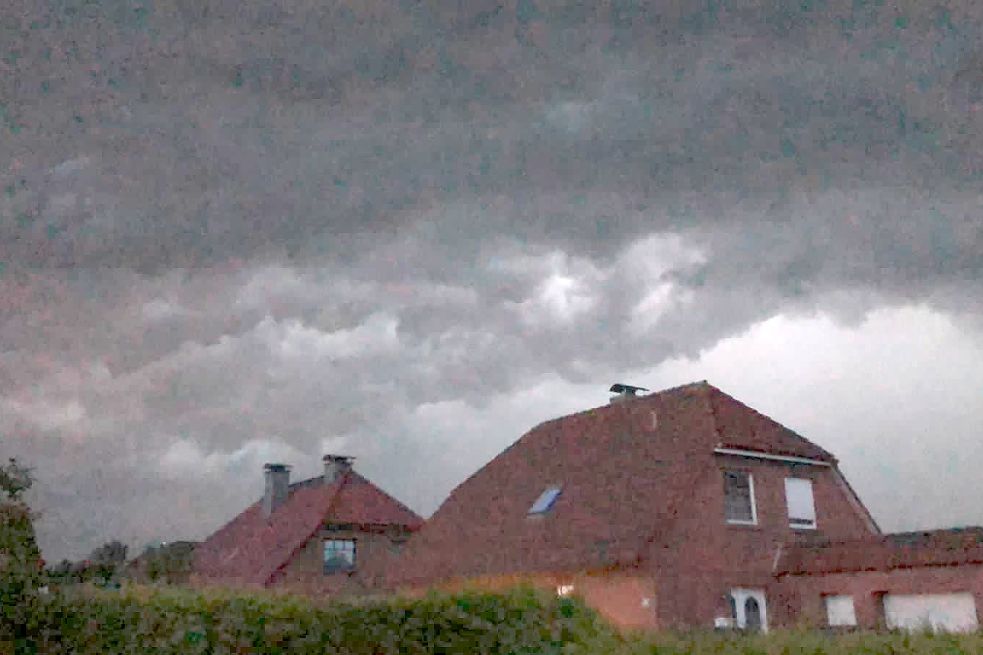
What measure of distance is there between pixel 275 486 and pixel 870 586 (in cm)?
3219

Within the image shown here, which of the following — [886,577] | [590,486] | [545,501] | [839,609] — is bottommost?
[839,609]

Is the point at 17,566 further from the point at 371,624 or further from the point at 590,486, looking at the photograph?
the point at 590,486

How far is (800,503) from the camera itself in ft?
97.3

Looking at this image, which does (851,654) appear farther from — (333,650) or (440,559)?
(440,559)

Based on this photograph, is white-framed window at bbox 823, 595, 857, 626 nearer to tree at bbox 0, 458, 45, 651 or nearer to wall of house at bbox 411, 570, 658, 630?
wall of house at bbox 411, 570, 658, 630

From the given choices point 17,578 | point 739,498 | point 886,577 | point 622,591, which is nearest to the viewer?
point 17,578

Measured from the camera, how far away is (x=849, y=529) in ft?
101

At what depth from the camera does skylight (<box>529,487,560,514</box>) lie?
101 ft

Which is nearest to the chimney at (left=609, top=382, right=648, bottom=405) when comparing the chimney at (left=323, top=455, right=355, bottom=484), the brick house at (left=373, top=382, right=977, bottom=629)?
the brick house at (left=373, top=382, right=977, bottom=629)

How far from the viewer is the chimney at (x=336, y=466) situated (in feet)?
158

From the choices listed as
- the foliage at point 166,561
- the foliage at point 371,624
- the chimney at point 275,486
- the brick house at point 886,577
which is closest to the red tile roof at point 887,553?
the brick house at point 886,577

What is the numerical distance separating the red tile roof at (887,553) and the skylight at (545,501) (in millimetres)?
7018

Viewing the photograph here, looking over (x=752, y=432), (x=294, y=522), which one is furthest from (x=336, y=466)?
(x=752, y=432)

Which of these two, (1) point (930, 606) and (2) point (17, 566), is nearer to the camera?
(2) point (17, 566)
